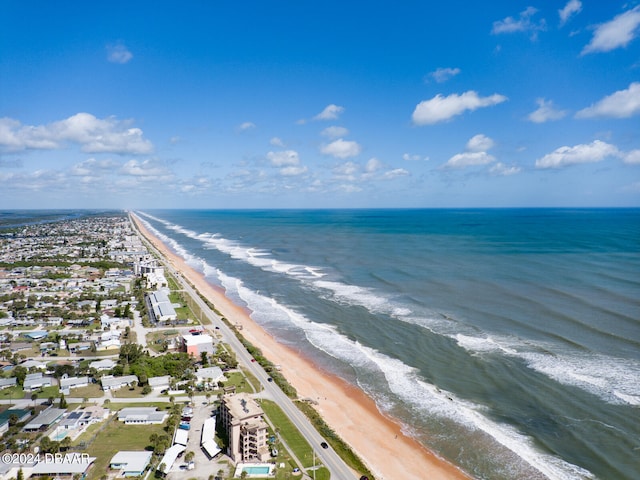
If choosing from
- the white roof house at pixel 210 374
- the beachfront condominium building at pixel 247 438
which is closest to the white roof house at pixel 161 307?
the white roof house at pixel 210 374

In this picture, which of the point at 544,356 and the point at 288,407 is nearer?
the point at 288,407

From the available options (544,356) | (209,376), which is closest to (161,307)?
(209,376)

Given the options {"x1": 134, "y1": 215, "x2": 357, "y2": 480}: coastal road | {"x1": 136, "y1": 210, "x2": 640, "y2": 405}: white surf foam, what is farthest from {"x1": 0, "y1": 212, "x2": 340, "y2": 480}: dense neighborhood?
{"x1": 136, "y1": 210, "x2": 640, "y2": 405}: white surf foam

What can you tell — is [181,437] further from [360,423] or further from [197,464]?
[360,423]

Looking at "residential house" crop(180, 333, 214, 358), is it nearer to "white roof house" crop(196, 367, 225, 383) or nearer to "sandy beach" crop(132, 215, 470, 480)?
"white roof house" crop(196, 367, 225, 383)

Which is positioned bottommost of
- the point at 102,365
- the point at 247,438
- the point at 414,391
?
the point at 414,391

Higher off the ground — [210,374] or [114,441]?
[210,374]
